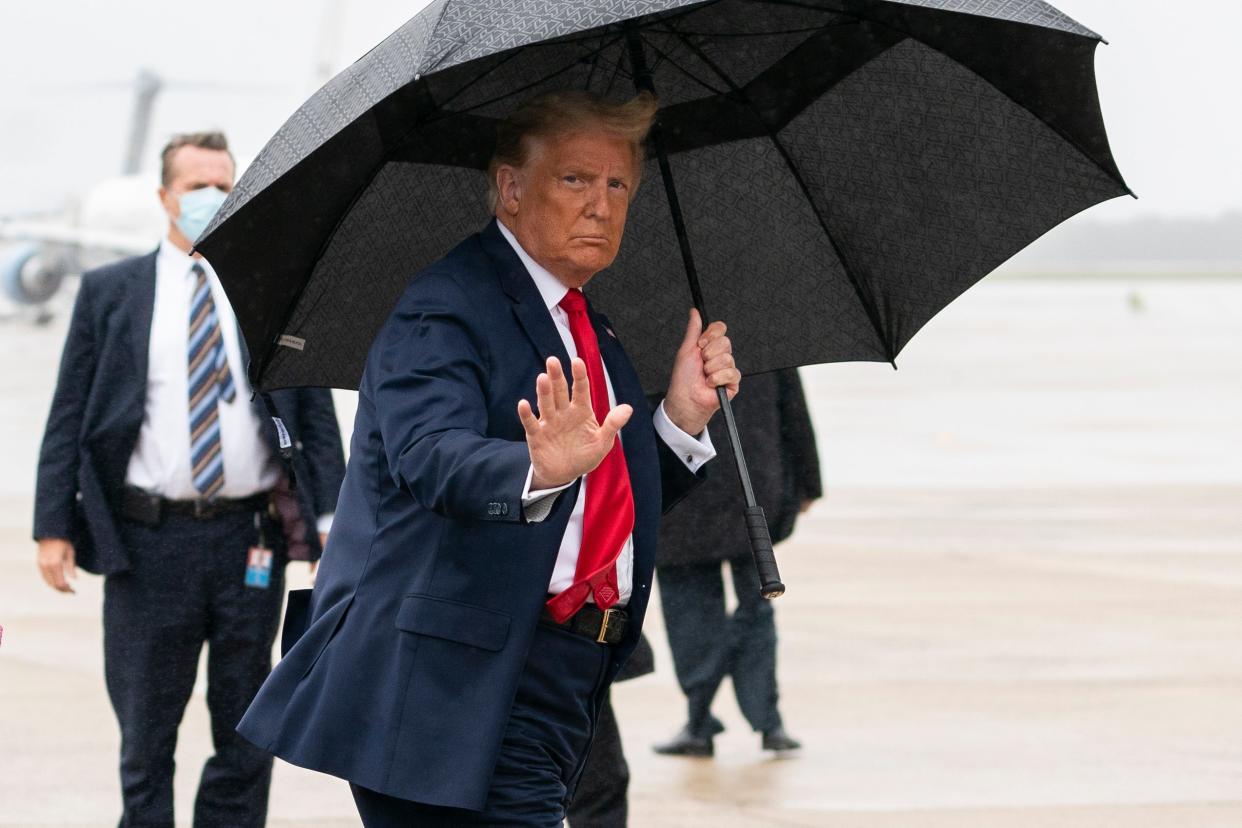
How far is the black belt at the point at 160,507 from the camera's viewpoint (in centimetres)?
480

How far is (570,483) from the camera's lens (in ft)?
9.02

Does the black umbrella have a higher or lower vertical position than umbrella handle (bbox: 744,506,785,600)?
higher

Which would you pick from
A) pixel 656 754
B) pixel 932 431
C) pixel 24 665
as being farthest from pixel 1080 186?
pixel 932 431

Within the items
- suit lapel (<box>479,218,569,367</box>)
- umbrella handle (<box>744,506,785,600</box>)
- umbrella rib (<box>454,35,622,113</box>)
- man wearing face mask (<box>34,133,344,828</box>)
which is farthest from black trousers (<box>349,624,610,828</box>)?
man wearing face mask (<box>34,133,344,828</box>)

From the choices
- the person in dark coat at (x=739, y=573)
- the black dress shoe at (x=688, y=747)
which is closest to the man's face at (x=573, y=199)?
the person in dark coat at (x=739, y=573)

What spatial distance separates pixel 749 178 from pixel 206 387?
168 cm

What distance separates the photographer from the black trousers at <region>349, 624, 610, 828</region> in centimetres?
303

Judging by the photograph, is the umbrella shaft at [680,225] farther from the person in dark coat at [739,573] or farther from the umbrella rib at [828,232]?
the person in dark coat at [739,573]

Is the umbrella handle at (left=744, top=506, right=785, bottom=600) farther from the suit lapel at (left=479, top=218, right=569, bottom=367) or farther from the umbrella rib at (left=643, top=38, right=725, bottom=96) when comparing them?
the umbrella rib at (left=643, top=38, right=725, bottom=96)

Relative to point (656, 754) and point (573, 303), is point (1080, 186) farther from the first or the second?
point (656, 754)

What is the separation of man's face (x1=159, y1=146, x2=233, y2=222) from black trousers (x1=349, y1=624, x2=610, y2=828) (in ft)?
7.93

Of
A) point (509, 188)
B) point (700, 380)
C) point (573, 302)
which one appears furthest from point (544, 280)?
point (700, 380)

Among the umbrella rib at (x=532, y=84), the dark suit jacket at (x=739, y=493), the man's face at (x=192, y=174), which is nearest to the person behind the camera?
the umbrella rib at (x=532, y=84)

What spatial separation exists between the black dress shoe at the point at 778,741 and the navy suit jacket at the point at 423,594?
4048 mm
